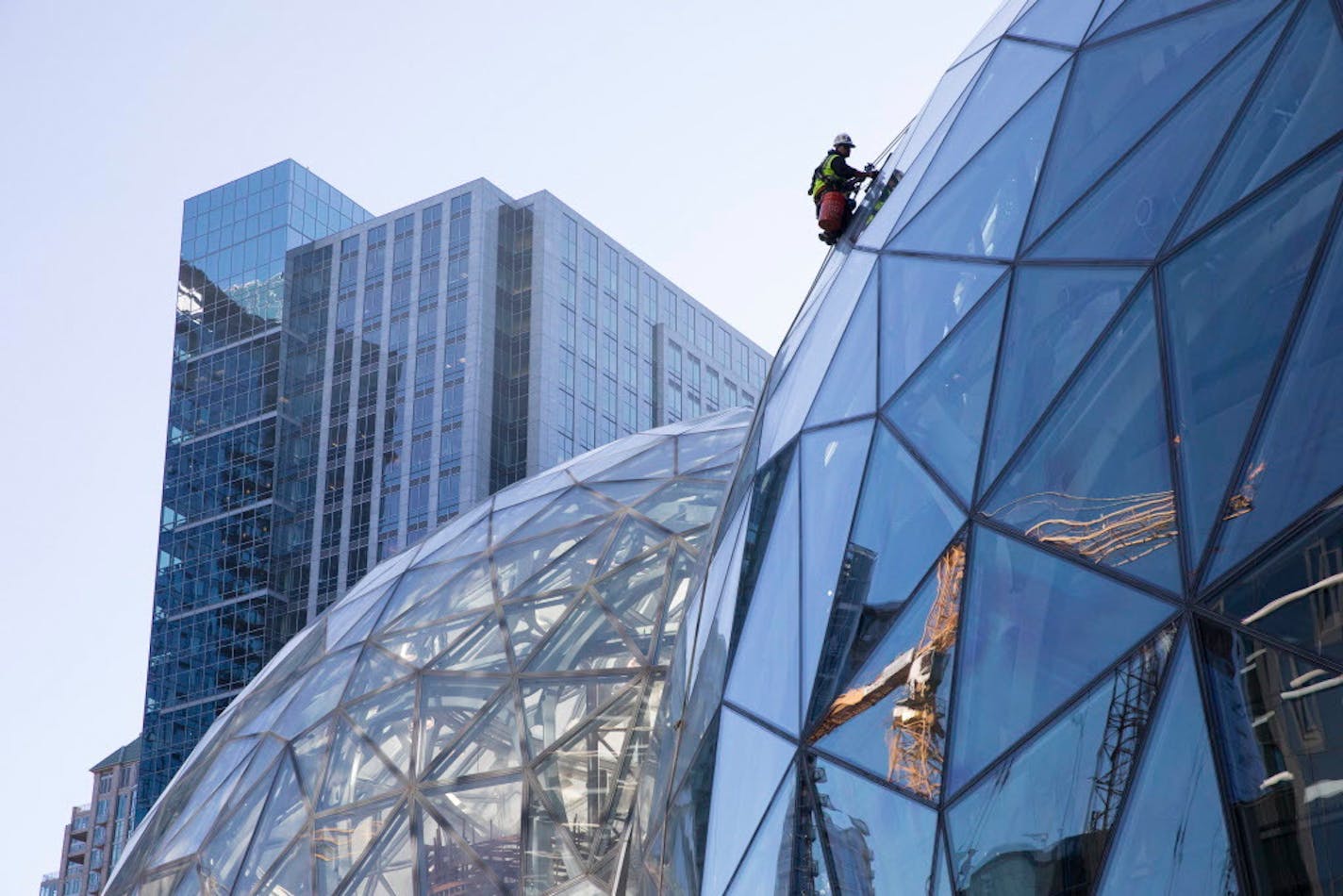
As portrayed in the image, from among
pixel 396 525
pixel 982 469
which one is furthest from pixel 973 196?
pixel 396 525

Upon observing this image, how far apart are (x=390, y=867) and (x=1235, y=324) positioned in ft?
41.0

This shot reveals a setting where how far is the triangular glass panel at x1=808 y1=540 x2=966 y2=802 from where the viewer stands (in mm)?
9594

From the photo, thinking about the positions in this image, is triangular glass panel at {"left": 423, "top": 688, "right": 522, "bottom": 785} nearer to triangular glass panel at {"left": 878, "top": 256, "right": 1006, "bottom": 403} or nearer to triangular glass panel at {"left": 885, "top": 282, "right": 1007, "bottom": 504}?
triangular glass panel at {"left": 878, "top": 256, "right": 1006, "bottom": 403}

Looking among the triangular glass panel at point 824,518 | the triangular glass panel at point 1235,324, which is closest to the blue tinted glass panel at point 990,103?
the triangular glass panel at point 824,518

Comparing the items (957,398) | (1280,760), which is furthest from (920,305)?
(1280,760)

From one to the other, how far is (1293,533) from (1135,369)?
1.51 metres

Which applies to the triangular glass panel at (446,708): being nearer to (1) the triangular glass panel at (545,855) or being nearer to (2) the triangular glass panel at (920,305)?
(1) the triangular glass panel at (545,855)

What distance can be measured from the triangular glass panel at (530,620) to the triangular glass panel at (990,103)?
8.30 m

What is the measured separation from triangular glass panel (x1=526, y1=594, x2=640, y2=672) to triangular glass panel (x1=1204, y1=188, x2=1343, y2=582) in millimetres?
11501

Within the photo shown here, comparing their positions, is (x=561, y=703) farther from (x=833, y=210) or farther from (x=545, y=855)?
(x=833, y=210)

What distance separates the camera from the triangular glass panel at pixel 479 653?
1958cm

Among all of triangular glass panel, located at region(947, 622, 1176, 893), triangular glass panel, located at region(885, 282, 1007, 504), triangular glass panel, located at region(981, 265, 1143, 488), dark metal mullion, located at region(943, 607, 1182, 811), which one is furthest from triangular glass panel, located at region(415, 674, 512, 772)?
triangular glass panel, located at region(947, 622, 1176, 893)

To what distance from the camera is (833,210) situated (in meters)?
15.5

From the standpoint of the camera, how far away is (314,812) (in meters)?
19.1
